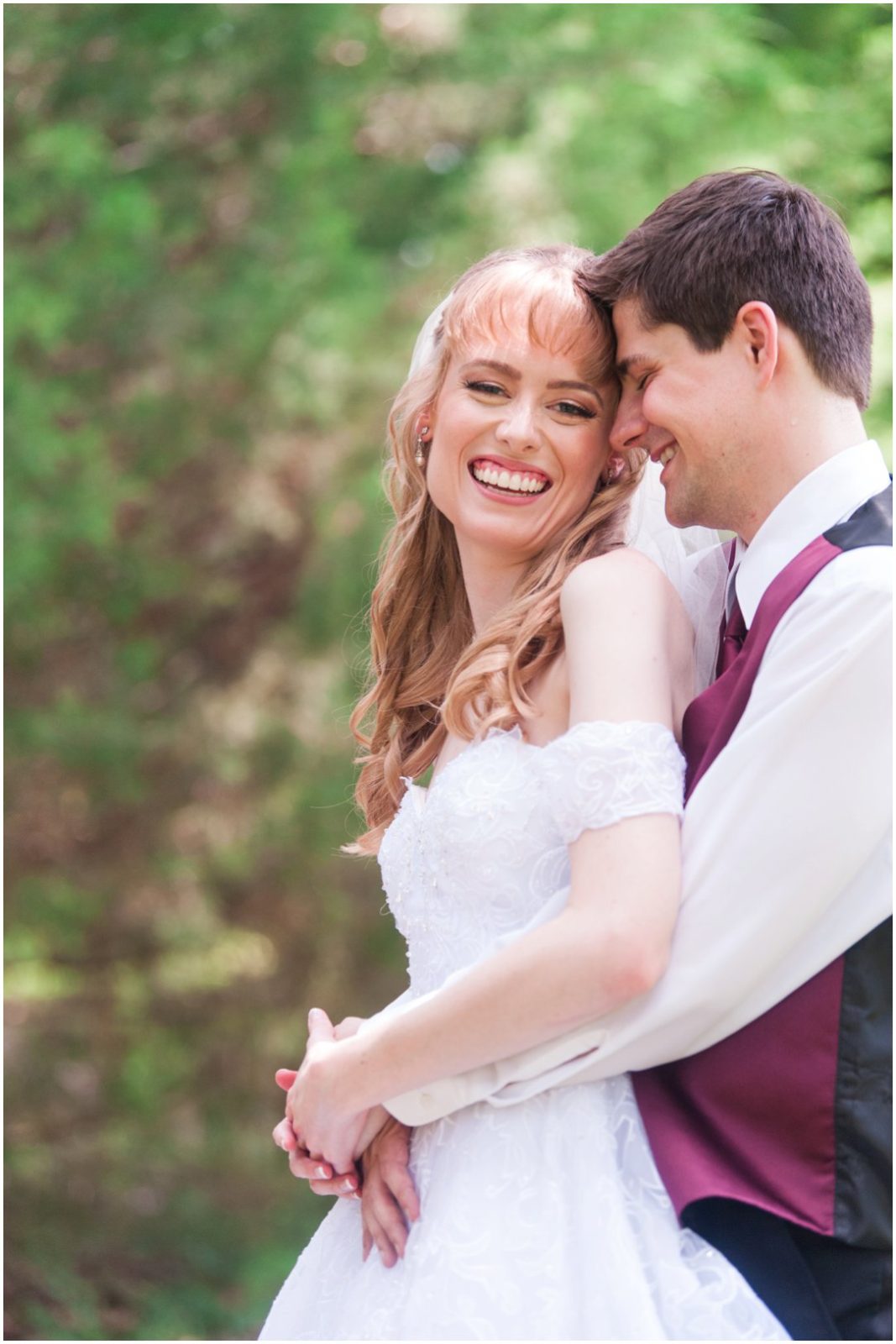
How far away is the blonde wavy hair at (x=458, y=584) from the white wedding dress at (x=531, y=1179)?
15 centimetres

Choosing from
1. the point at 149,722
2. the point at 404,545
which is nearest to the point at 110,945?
the point at 149,722

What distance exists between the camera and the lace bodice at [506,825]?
1.93 m

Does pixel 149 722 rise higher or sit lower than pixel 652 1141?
higher

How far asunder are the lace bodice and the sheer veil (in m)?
0.37

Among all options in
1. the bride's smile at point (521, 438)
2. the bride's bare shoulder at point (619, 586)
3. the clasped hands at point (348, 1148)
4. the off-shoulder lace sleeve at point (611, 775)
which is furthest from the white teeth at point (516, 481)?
the clasped hands at point (348, 1148)

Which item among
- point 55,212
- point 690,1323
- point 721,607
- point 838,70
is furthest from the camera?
point 838,70

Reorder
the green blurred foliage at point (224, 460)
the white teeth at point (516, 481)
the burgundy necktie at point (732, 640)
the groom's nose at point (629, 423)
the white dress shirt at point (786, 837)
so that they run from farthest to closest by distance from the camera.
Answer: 1. the green blurred foliage at point (224, 460)
2. the white teeth at point (516, 481)
3. the groom's nose at point (629, 423)
4. the burgundy necktie at point (732, 640)
5. the white dress shirt at point (786, 837)

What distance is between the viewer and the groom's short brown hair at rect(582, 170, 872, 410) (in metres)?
2.16

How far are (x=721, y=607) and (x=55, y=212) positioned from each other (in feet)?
17.8

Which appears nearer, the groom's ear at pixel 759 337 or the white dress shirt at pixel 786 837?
the white dress shirt at pixel 786 837

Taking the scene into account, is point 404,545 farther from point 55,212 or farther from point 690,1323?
point 55,212

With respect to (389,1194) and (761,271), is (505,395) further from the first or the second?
(389,1194)

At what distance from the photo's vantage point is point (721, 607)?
7.90 ft

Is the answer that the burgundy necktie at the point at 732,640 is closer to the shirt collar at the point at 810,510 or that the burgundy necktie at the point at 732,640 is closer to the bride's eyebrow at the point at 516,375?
the shirt collar at the point at 810,510
